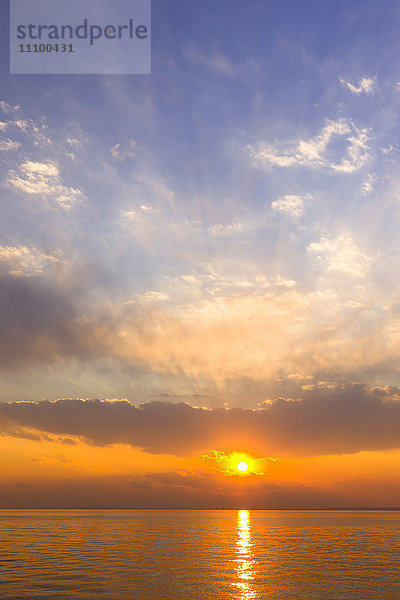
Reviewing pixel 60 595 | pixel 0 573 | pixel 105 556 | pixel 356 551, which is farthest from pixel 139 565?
pixel 356 551

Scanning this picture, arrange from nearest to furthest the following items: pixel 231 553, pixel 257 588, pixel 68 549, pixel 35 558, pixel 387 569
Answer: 1. pixel 257 588
2. pixel 387 569
3. pixel 35 558
4. pixel 231 553
5. pixel 68 549

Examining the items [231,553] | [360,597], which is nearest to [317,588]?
[360,597]

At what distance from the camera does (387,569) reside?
66062 mm

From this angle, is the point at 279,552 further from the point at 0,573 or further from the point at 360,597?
the point at 0,573

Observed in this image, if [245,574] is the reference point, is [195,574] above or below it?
above

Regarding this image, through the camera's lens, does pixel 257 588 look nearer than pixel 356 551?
Yes

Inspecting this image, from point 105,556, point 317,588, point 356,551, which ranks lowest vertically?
point 356,551

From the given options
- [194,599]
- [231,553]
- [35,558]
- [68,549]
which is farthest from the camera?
[68,549]

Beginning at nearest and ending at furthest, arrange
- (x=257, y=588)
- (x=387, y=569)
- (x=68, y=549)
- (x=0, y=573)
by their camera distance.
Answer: (x=257, y=588) < (x=0, y=573) < (x=387, y=569) < (x=68, y=549)

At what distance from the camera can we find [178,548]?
9375 centimetres

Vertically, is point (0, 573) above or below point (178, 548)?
above

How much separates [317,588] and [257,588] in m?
7.26

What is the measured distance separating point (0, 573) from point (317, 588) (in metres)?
38.0

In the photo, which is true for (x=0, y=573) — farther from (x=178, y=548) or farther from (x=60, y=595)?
(x=178, y=548)
